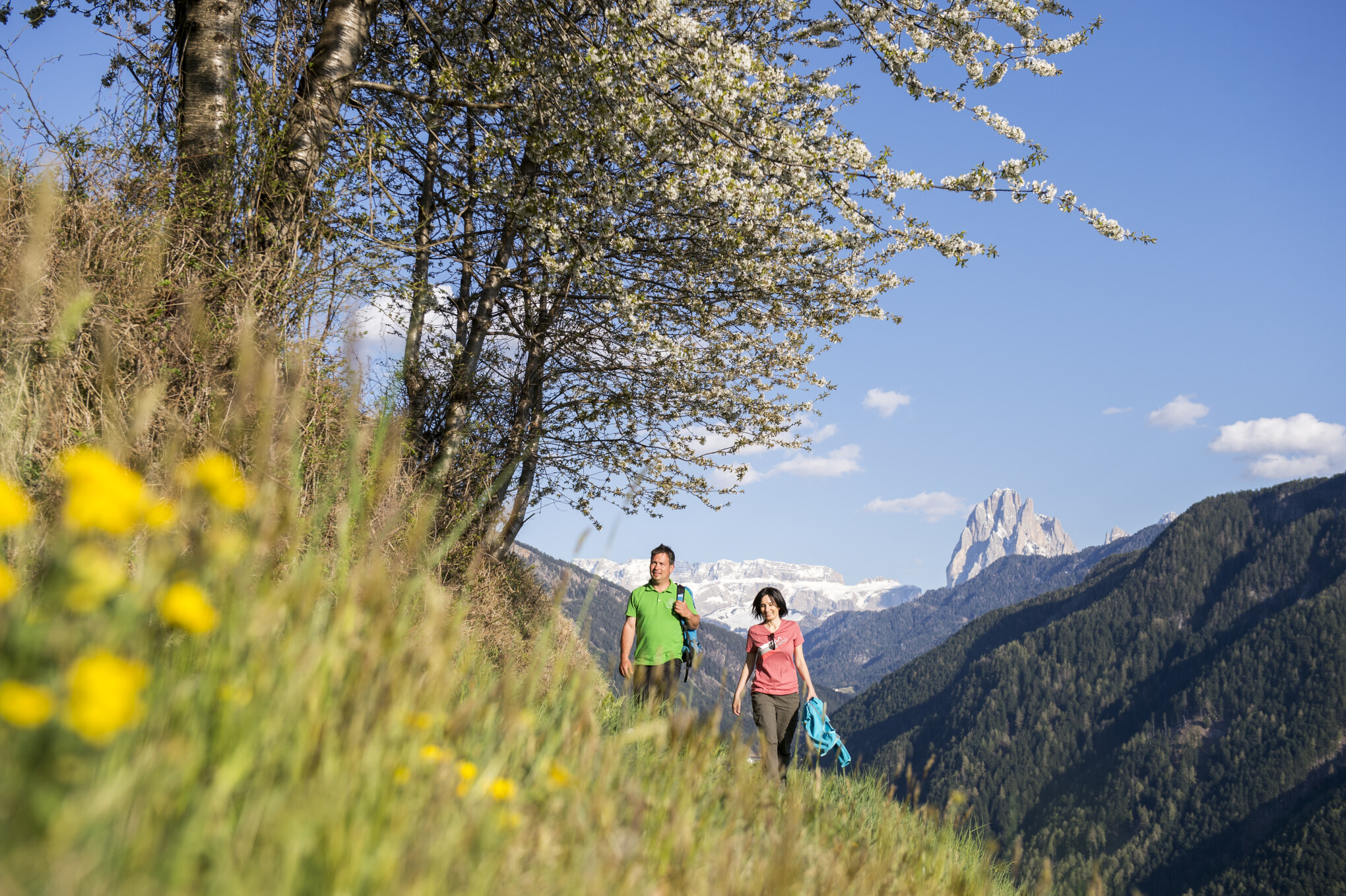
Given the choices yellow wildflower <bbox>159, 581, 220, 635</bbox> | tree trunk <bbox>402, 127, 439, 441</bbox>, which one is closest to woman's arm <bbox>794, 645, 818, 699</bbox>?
tree trunk <bbox>402, 127, 439, 441</bbox>

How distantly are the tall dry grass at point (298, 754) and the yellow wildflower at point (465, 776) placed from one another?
10 mm

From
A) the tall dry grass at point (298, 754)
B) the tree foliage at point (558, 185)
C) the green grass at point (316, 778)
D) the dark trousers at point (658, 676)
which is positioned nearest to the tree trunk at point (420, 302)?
the tree foliage at point (558, 185)

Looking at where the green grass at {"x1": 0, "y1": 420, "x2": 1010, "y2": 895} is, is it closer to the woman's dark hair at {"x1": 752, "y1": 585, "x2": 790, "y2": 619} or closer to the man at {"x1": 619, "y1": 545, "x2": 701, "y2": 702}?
the man at {"x1": 619, "y1": 545, "x2": 701, "y2": 702}

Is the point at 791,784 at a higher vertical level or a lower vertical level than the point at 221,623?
lower

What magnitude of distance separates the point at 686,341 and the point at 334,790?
428 inches

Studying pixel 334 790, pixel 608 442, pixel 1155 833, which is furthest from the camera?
pixel 1155 833

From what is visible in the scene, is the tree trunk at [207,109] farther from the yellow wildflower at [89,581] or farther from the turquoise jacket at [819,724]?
the turquoise jacket at [819,724]

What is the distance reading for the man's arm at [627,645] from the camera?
784 cm

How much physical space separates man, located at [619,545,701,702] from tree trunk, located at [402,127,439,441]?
13.2 ft

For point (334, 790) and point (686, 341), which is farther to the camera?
point (686, 341)

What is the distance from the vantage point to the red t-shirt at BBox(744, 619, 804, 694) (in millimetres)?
8469

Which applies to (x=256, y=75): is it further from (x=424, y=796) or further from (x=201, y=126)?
(x=424, y=796)

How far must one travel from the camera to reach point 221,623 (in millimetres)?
1859

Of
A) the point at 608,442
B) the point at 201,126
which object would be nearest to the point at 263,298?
the point at 201,126
